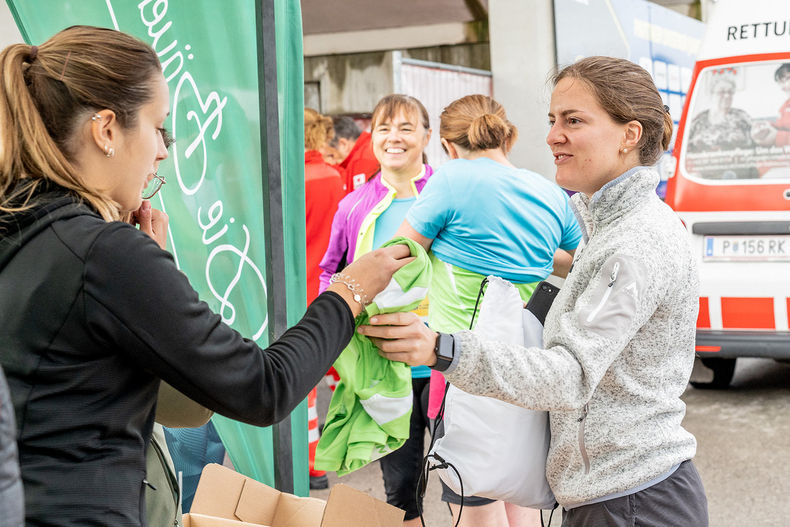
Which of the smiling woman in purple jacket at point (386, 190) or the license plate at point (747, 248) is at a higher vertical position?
the smiling woman in purple jacket at point (386, 190)

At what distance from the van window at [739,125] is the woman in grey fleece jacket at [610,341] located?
3995 millimetres

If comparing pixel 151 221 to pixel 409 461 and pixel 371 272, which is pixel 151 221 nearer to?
pixel 371 272

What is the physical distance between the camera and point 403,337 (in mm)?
1710

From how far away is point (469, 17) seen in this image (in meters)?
14.6

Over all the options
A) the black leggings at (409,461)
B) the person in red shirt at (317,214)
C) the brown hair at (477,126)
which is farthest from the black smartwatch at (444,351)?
the person in red shirt at (317,214)

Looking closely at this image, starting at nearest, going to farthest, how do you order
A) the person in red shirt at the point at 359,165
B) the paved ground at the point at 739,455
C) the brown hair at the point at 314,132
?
the paved ground at the point at 739,455
the brown hair at the point at 314,132
the person in red shirt at the point at 359,165

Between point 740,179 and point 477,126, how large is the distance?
310 centimetres

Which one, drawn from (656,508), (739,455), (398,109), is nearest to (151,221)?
(656,508)

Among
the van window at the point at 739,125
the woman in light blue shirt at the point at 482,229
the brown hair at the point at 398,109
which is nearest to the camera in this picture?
the woman in light blue shirt at the point at 482,229

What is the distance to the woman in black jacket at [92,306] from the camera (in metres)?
1.27

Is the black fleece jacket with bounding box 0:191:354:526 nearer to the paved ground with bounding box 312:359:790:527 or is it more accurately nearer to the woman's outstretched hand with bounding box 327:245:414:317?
the woman's outstretched hand with bounding box 327:245:414:317

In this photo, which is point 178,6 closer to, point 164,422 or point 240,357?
point 164,422

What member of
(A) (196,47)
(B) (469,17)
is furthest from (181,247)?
(B) (469,17)

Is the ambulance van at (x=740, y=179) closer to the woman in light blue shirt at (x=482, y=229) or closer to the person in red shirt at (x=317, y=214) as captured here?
the person in red shirt at (x=317, y=214)
